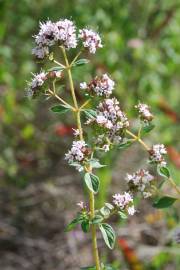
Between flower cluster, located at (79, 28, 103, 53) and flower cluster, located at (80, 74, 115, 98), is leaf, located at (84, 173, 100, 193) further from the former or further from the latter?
flower cluster, located at (79, 28, 103, 53)

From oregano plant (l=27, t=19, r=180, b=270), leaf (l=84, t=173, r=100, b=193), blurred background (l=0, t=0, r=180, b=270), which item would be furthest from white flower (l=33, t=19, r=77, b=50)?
blurred background (l=0, t=0, r=180, b=270)

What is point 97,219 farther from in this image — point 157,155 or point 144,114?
point 144,114

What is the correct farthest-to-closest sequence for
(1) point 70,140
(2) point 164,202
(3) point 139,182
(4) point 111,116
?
1. (1) point 70,140
2. (2) point 164,202
3. (3) point 139,182
4. (4) point 111,116

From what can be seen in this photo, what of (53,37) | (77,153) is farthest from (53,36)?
(77,153)

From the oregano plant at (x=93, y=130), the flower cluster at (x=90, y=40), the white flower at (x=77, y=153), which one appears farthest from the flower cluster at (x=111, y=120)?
→ the flower cluster at (x=90, y=40)

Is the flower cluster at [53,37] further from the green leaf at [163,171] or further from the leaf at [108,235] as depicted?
the leaf at [108,235]

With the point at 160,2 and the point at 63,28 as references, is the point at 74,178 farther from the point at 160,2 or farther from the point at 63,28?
the point at 63,28

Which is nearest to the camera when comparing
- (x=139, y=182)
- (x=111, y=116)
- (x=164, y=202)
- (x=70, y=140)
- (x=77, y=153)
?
(x=77, y=153)

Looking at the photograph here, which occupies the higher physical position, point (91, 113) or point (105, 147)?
point (91, 113)
